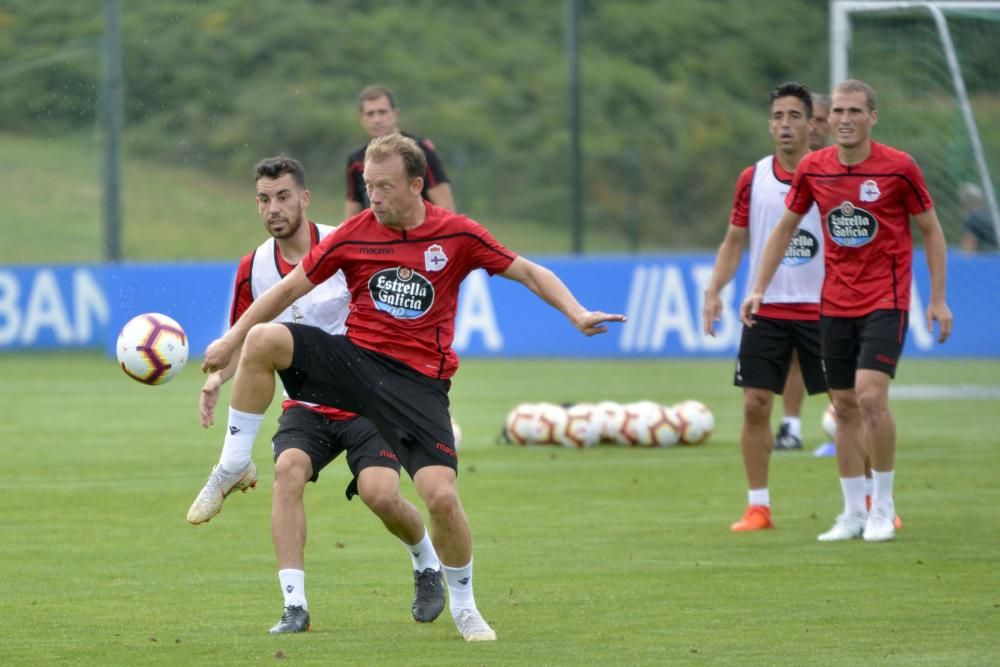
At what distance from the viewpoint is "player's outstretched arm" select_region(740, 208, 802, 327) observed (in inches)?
380

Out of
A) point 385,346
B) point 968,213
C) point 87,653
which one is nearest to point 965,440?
point 968,213

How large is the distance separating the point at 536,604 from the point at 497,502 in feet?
11.2

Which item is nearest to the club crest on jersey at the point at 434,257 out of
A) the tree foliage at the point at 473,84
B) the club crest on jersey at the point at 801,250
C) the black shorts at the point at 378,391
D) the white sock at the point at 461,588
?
the black shorts at the point at 378,391

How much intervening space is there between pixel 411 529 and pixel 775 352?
3.49 meters

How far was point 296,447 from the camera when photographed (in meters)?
7.44

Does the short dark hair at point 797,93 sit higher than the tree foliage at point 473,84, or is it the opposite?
the tree foliage at point 473,84

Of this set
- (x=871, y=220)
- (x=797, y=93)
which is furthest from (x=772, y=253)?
(x=797, y=93)

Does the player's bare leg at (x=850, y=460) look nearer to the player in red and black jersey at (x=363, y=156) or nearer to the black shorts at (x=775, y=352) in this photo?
the black shorts at (x=775, y=352)

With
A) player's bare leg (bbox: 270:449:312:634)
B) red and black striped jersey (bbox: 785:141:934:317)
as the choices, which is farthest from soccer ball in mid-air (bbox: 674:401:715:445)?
player's bare leg (bbox: 270:449:312:634)

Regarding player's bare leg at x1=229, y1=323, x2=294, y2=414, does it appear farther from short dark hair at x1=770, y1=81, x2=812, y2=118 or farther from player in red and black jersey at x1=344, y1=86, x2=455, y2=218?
player in red and black jersey at x1=344, y1=86, x2=455, y2=218

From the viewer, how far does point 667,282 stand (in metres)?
23.6

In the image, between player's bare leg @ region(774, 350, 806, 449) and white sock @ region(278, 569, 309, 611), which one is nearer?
white sock @ region(278, 569, 309, 611)

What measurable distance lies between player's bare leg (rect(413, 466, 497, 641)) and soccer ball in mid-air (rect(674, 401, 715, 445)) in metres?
7.30

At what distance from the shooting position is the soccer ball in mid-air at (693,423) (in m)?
14.2
